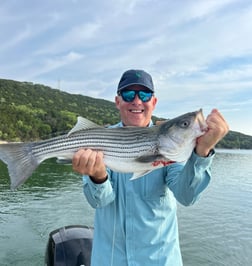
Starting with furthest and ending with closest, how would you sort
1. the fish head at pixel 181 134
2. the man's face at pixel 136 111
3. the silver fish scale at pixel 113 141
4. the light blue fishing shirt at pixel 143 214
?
the man's face at pixel 136 111 → the silver fish scale at pixel 113 141 → the light blue fishing shirt at pixel 143 214 → the fish head at pixel 181 134

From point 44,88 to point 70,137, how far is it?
16380 centimetres

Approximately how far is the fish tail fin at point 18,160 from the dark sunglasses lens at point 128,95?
115 centimetres

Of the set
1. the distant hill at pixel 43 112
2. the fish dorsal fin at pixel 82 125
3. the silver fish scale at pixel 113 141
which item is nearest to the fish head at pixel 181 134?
the silver fish scale at pixel 113 141

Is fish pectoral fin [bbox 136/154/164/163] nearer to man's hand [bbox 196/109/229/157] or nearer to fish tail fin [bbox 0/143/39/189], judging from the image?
man's hand [bbox 196/109/229/157]

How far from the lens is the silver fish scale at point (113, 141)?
10.5 ft

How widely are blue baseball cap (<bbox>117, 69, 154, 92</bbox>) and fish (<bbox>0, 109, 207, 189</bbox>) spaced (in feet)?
1.93

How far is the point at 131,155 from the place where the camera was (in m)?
3.21

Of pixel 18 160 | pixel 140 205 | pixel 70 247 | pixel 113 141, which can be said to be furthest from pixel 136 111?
pixel 70 247

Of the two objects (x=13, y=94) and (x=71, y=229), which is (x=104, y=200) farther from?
(x=13, y=94)

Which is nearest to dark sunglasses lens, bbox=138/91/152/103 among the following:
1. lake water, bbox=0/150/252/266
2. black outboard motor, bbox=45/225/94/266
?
black outboard motor, bbox=45/225/94/266

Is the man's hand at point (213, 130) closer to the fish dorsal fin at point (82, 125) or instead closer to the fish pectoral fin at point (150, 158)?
the fish pectoral fin at point (150, 158)

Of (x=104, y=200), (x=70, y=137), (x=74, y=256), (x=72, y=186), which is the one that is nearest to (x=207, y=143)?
(x=104, y=200)

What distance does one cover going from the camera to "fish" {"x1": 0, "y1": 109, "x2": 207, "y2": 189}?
9.70ft

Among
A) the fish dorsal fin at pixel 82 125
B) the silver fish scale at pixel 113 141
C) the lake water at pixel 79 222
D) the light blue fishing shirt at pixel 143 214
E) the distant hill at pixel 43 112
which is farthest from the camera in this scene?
the distant hill at pixel 43 112
